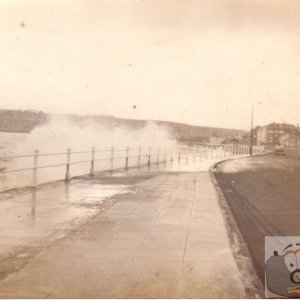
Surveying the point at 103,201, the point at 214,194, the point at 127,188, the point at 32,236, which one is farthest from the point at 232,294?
the point at 127,188

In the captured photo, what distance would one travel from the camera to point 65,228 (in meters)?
6.72

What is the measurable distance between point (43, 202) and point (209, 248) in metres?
4.58

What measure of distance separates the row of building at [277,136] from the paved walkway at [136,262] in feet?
399

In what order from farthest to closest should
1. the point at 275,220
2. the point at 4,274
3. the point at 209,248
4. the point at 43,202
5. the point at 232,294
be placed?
the point at 43,202, the point at 275,220, the point at 209,248, the point at 4,274, the point at 232,294

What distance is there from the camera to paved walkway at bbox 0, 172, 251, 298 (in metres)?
4.18

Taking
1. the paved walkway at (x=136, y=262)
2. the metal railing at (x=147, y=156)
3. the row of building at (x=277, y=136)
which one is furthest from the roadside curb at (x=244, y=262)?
the row of building at (x=277, y=136)

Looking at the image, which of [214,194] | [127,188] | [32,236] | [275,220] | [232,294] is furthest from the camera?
[127,188]

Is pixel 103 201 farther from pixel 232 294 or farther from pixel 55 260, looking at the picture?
pixel 232 294

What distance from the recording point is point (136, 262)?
5035 mm

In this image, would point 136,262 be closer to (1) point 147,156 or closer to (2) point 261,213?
(2) point 261,213

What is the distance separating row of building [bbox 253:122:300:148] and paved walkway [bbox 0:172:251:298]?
399ft

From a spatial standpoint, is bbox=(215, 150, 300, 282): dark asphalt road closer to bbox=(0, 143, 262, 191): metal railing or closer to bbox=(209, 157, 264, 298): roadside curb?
bbox=(209, 157, 264, 298): roadside curb

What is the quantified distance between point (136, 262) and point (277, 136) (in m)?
133

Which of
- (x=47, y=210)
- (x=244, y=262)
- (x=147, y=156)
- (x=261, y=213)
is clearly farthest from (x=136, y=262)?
(x=147, y=156)
